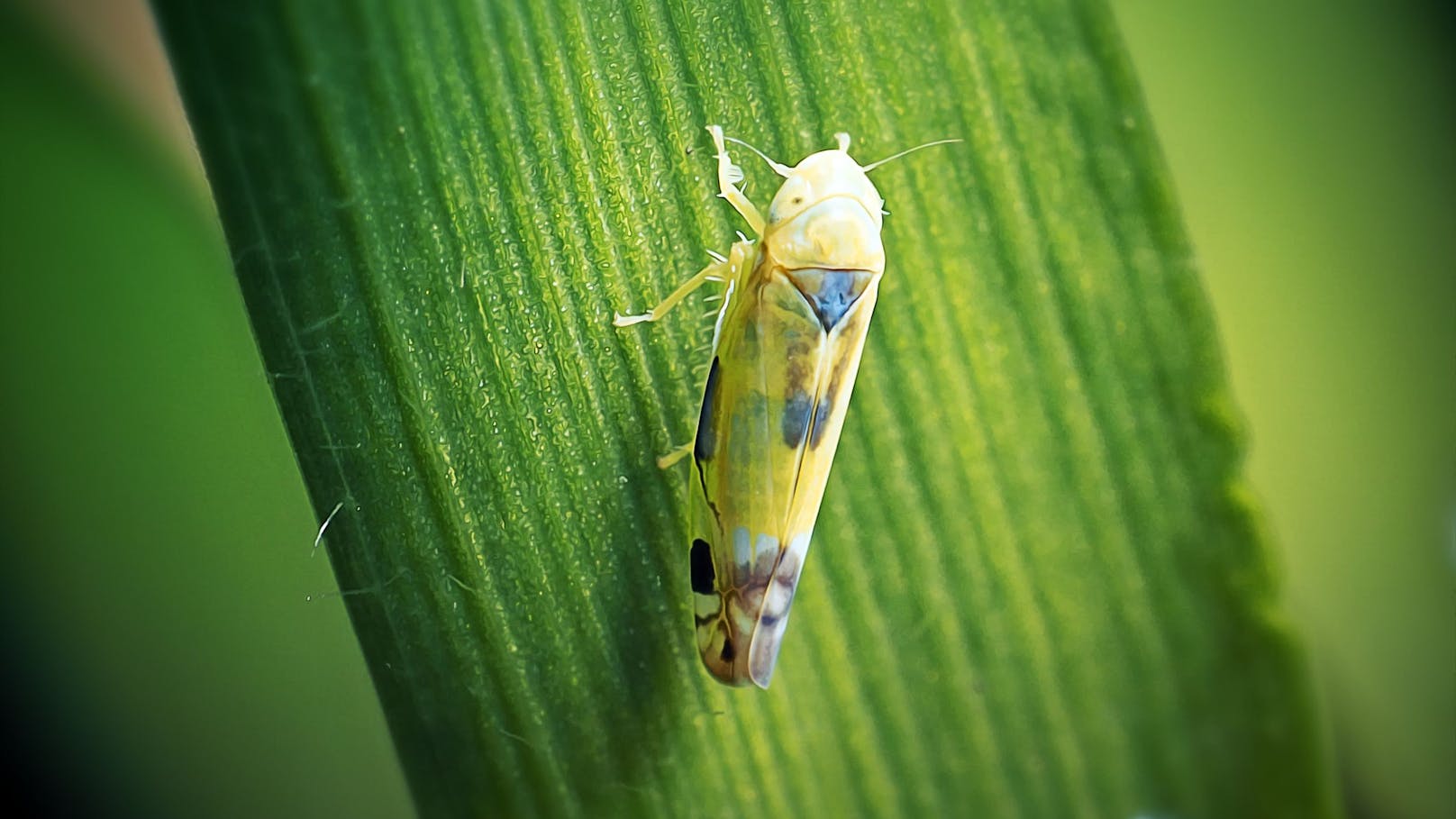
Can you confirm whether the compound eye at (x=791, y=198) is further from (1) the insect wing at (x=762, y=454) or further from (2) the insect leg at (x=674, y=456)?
(2) the insect leg at (x=674, y=456)

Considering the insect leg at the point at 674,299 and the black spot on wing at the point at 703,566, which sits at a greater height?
the insect leg at the point at 674,299

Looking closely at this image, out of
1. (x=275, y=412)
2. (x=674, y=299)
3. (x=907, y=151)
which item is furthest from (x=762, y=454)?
(x=275, y=412)

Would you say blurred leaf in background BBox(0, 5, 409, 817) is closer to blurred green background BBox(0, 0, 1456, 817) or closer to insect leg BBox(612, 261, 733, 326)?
blurred green background BBox(0, 0, 1456, 817)

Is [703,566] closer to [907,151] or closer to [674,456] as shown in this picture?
[674,456]

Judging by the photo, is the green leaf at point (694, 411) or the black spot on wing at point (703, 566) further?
the black spot on wing at point (703, 566)

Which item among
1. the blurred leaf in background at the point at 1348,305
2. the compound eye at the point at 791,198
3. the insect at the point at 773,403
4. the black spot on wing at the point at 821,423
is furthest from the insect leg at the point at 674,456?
the blurred leaf in background at the point at 1348,305

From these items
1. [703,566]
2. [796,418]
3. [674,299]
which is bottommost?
[703,566]
